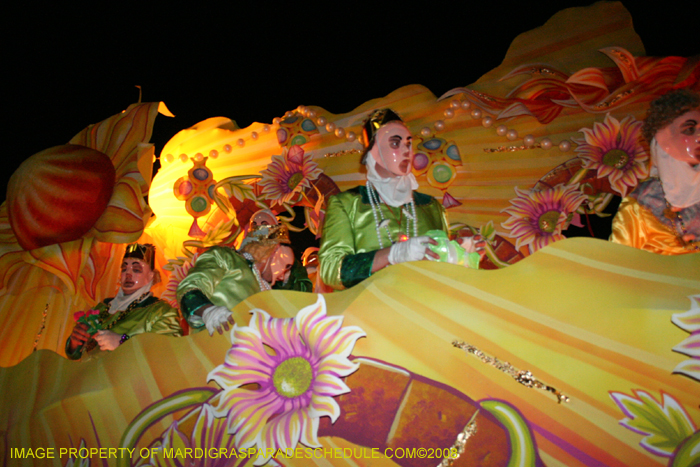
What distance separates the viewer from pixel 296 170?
3.16 m

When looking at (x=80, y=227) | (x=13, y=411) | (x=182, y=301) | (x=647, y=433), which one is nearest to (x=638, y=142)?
(x=647, y=433)

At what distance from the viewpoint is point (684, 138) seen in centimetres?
163

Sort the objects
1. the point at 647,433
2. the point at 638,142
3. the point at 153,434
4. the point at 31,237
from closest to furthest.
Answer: the point at 647,433
the point at 153,434
the point at 638,142
the point at 31,237

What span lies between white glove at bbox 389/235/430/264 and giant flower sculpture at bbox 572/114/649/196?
1438 mm

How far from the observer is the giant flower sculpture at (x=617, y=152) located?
2.38 meters

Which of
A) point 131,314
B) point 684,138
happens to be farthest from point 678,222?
point 131,314

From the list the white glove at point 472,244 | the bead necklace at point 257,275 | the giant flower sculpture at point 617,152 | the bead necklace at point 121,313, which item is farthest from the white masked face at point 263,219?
the giant flower sculpture at point 617,152

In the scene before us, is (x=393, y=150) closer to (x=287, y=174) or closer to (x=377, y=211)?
(x=377, y=211)

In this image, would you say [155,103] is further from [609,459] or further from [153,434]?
[609,459]

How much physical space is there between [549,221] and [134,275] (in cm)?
226

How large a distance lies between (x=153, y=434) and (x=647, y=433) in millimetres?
1382

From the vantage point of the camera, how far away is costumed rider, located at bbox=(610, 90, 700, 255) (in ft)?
5.35

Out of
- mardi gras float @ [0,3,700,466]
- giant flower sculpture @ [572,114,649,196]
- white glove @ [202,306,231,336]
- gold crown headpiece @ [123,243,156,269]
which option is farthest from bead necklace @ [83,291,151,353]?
giant flower sculpture @ [572,114,649,196]

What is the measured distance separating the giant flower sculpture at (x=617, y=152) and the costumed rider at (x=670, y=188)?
64 centimetres
